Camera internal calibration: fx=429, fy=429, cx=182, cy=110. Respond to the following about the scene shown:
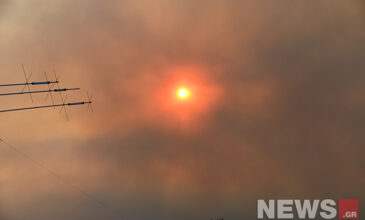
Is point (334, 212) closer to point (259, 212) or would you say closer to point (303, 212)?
point (303, 212)

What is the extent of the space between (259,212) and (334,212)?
1335 inches

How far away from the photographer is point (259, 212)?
198 metres

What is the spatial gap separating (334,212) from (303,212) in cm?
1616

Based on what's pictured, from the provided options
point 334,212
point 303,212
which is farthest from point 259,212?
point 334,212

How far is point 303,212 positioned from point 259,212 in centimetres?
1962

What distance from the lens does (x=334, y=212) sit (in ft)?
641

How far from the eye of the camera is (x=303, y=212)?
190875mm
